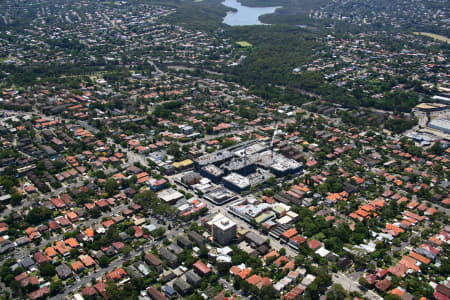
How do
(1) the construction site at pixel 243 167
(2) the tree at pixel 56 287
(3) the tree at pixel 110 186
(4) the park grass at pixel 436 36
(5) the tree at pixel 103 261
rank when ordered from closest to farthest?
1. (2) the tree at pixel 56 287
2. (5) the tree at pixel 103 261
3. (3) the tree at pixel 110 186
4. (1) the construction site at pixel 243 167
5. (4) the park grass at pixel 436 36

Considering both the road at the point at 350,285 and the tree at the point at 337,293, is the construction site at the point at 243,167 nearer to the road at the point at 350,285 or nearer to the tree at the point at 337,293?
the road at the point at 350,285

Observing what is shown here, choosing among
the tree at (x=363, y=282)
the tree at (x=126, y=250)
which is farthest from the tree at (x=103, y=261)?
the tree at (x=363, y=282)

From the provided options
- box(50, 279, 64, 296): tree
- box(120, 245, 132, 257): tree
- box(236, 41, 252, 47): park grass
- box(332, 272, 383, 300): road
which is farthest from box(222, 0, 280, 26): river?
box(50, 279, 64, 296): tree

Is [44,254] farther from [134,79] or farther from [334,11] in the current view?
[334,11]

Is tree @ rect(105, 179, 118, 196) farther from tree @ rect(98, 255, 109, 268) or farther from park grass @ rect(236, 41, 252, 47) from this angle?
park grass @ rect(236, 41, 252, 47)

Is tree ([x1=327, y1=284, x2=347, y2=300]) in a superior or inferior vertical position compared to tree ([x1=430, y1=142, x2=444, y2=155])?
superior

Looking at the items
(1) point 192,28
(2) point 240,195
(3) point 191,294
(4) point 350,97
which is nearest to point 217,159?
(2) point 240,195

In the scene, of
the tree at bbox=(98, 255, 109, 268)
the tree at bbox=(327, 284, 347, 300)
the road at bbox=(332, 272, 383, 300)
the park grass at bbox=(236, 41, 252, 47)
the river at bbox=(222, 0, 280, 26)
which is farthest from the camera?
the river at bbox=(222, 0, 280, 26)

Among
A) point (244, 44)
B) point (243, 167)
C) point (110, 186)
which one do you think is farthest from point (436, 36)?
point (110, 186)
